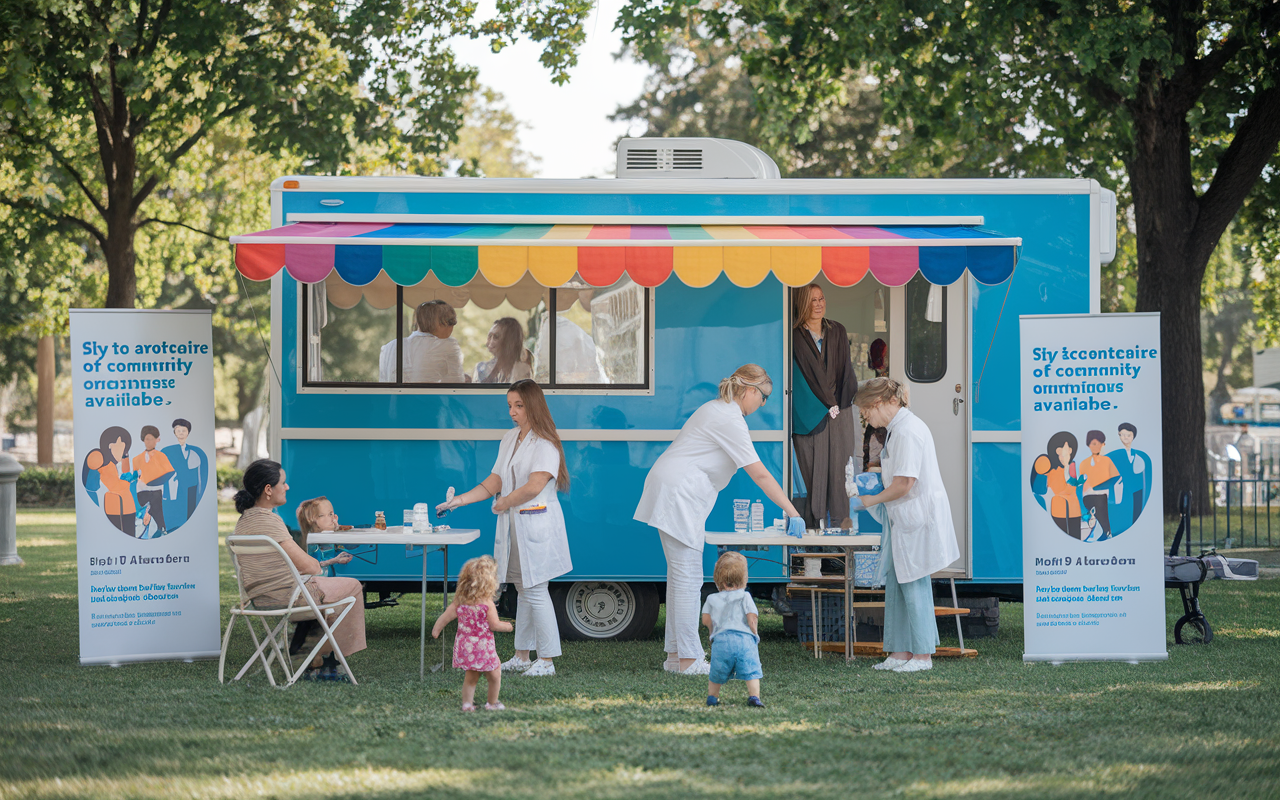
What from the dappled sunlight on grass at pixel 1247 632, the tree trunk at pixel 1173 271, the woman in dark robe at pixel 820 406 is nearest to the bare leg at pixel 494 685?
the woman in dark robe at pixel 820 406

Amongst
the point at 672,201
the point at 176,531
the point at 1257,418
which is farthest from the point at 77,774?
the point at 1257,418

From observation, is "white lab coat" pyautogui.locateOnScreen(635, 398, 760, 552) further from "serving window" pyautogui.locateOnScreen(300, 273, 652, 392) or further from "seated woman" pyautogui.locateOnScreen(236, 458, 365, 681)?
"seated woman" pyautogui.locateOnScreen(236, 458, 365, 681)

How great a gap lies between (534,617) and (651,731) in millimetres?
1424

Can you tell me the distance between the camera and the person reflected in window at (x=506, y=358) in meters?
7.09

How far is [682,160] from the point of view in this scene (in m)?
7.37

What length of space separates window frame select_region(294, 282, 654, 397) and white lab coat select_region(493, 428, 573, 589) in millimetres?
845

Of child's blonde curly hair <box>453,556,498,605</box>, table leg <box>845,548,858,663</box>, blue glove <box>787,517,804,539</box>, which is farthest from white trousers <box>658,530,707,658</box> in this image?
child's blonde curly hair <box>453,556,498,605</box>

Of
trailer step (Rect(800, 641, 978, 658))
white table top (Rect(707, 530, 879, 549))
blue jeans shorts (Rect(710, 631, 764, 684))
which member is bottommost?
trailer step (Rect(800, 641, 978, 658))

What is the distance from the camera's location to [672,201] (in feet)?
23.4

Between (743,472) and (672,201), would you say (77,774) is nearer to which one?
(743,472)

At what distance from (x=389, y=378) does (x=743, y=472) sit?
216 cm

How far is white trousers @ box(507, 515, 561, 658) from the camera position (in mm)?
6145

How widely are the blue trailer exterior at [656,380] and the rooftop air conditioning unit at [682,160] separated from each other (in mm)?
257

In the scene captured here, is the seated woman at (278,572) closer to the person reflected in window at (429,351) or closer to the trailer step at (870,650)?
the person reflected in window at (429,351)
